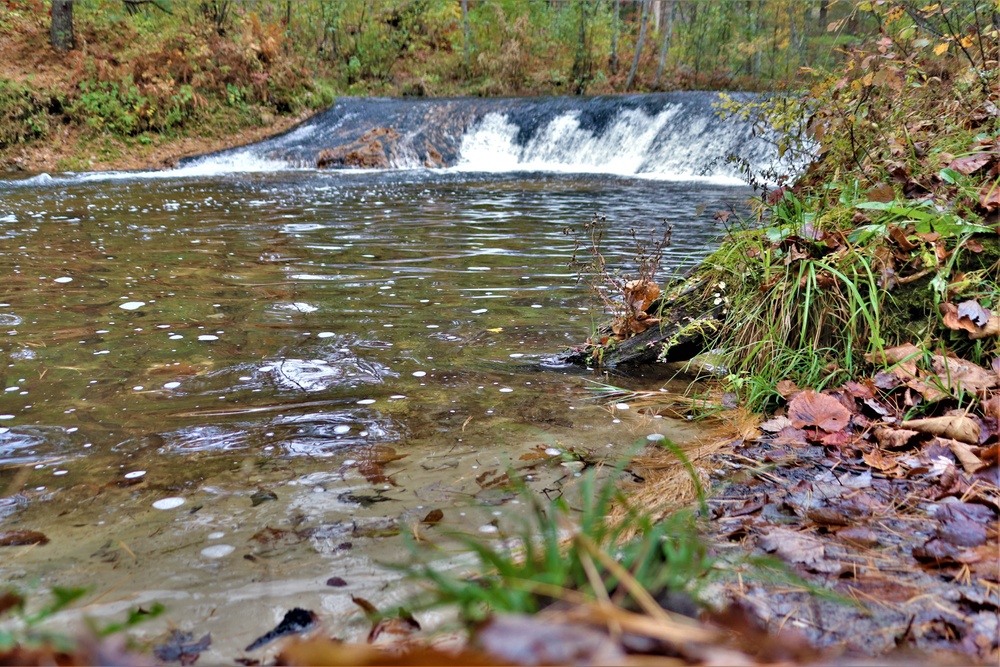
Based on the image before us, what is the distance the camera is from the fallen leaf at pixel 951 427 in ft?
7.50

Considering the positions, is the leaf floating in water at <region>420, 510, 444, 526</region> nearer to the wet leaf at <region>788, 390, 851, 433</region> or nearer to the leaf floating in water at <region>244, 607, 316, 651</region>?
the leaf floating in water at <region>244, 607, 316, 651</region>

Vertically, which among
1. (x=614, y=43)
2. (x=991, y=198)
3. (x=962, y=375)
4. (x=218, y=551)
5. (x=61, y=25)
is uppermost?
(x=614, y=43)

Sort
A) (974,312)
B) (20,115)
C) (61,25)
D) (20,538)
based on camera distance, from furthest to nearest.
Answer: (61,25), (20,115), (974,312), (20,538)

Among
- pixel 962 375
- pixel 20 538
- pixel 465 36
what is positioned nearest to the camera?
pixel 20 538

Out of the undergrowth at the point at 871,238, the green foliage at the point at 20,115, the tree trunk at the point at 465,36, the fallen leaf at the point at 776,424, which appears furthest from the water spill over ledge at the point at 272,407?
the tree trunk at the point at 465,36

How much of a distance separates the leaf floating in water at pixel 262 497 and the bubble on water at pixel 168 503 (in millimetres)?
250

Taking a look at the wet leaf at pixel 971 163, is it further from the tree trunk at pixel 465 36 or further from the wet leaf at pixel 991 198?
the tree trunk at pixel 465 36

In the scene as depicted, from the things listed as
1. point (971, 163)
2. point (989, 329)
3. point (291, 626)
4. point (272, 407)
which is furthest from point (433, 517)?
point (971, 163)

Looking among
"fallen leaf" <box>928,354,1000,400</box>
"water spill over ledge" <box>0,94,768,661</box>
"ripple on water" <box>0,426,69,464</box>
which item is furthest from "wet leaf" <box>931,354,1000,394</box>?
"ripple on water" <box>0,426,69,464</box>

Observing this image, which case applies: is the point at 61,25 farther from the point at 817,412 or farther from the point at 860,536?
the point at 860,536

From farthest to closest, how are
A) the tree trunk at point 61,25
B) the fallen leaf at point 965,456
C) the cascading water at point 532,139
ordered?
the tree trunk at point 61,25
the cascading water at point 532,139
the fallen leaf at point 965,456

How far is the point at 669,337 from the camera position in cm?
380

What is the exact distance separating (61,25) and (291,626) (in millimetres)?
21500

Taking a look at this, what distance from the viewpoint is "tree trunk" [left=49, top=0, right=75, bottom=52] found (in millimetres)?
17578
